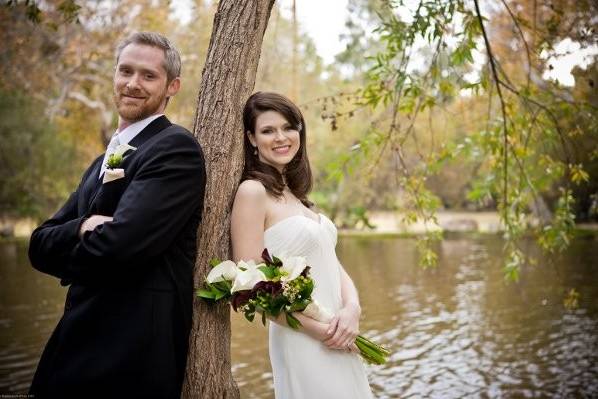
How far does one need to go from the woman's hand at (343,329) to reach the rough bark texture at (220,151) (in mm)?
507

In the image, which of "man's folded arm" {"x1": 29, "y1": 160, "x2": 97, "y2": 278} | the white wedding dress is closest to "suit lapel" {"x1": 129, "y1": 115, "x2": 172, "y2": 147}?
"man's folded arm" {"x1": 29, "y1": 160, "x2": 97, "y2": 278}

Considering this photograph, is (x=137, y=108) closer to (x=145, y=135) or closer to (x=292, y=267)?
(x=145, y=135)

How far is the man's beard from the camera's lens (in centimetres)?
250

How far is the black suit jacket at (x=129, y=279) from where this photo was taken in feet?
7.02

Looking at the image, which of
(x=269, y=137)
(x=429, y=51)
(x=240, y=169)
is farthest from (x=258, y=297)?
(x=429, y=51)

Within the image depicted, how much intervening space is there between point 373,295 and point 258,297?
368 inches

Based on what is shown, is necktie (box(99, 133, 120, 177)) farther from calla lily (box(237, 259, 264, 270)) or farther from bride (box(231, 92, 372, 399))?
calla lily (box(237, 259, 264, 270))

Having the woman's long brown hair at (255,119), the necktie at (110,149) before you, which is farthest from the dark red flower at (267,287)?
the necktie at (110,149)

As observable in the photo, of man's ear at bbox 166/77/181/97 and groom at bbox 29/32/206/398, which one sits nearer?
groom at bbox 29/32/206/398

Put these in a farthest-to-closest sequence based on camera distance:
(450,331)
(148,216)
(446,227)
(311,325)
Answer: (446,227), (450,331), (311,325), (148,216)

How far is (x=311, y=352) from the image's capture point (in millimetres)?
2848

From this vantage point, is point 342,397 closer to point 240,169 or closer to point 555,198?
point 240,169

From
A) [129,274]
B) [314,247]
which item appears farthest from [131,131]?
[314,247]

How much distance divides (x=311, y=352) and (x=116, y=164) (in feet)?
4.34
